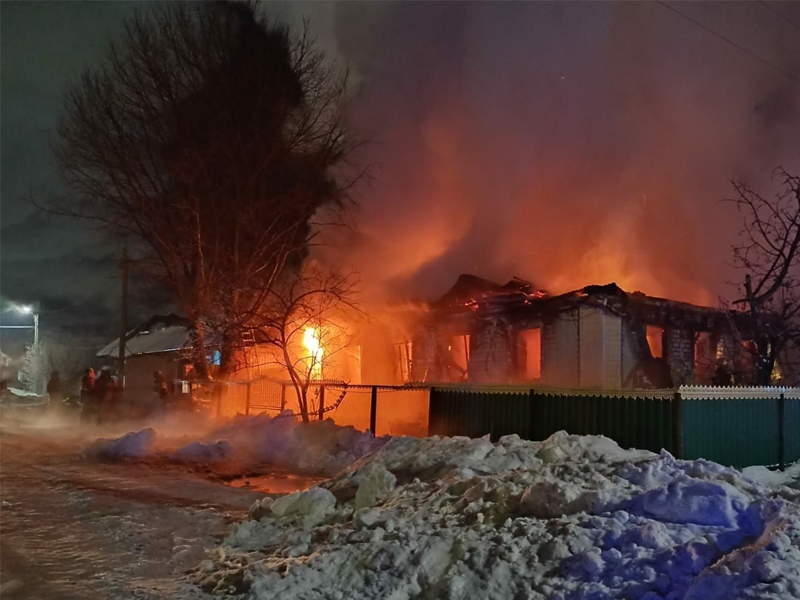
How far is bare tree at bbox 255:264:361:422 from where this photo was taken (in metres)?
16.5

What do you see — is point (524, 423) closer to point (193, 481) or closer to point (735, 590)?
point (193, 481)

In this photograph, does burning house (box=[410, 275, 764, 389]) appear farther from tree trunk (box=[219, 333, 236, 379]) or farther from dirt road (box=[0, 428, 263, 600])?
dirt road (box=[0, 428, 263, 600])

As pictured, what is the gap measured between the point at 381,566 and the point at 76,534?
3783 mm

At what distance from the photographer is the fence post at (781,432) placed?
11.0 meters

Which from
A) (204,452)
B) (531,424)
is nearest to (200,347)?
(204,452)

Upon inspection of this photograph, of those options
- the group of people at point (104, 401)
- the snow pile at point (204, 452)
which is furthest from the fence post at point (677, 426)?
the group of people at point (104, 401)

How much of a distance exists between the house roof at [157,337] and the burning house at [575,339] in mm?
11491

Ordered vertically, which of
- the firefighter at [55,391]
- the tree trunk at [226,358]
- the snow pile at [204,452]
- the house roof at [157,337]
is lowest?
the snow pile at [204,452]

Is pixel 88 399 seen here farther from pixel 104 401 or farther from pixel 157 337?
pixel 157 337

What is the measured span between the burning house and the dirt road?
10736 mm

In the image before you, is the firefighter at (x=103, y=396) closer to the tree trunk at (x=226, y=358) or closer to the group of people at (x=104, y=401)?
the group of people at (x=104, y=401)

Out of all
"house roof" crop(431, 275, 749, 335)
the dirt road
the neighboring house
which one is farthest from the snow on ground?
the neighboring house

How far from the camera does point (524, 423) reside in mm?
10680

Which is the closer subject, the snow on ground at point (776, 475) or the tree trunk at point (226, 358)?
the snow on ground at point (776, 475)
